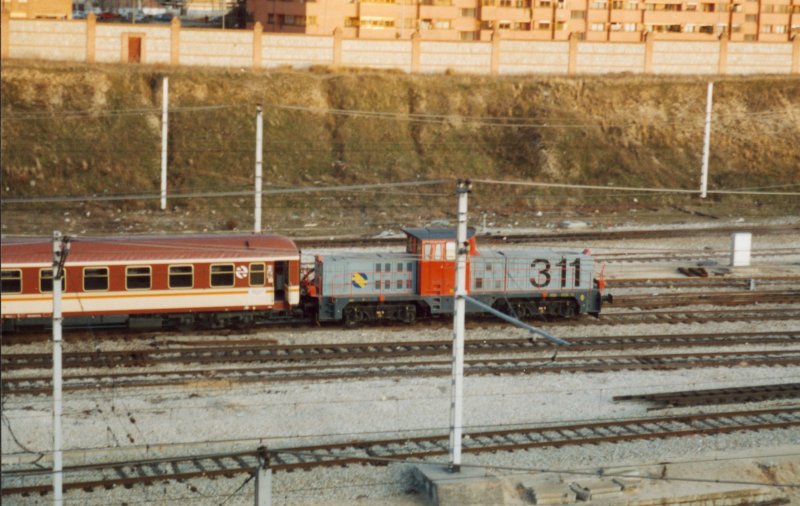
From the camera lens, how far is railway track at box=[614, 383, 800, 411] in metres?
24.6

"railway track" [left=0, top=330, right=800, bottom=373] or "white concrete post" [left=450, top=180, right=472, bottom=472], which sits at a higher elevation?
"white concrete post" [left=450, top=180, right=472, bottom=472]

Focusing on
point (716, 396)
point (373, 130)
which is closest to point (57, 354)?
point (716, 396)

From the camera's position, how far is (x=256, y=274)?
1126 inches

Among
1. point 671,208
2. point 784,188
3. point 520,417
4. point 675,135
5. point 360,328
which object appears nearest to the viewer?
point 520,417

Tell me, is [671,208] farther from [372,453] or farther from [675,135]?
[372,453]

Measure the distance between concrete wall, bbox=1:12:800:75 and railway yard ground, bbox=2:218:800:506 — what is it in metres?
31.6

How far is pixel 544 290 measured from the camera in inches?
1212

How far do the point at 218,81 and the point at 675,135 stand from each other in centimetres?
2323

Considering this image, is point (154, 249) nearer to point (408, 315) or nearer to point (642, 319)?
point (408, 315)

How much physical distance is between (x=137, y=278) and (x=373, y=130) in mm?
28294

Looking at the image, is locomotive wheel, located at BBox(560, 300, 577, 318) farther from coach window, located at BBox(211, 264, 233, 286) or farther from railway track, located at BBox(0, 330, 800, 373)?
coach window, located at BBox(211, 264, 233, 286)

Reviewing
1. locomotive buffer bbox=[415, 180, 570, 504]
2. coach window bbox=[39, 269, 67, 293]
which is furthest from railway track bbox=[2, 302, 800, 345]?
locomotive buffer bbox=[415, 180, 570, 504]

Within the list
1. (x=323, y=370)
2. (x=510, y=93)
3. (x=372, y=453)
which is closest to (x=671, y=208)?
(x=510, y=93)

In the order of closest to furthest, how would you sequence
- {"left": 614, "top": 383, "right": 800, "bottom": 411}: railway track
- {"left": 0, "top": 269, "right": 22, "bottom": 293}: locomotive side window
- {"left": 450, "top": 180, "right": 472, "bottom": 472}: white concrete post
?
{"left": 450, "top": 180, "right": 472, "bottom": 472}: white concrete post → {"left": 614, "top": 383, "right": 800, "bottom": 411}: railway track → {"left": 0, "top": 269, "right": 22, "bottom": 293}: locomotive side window
